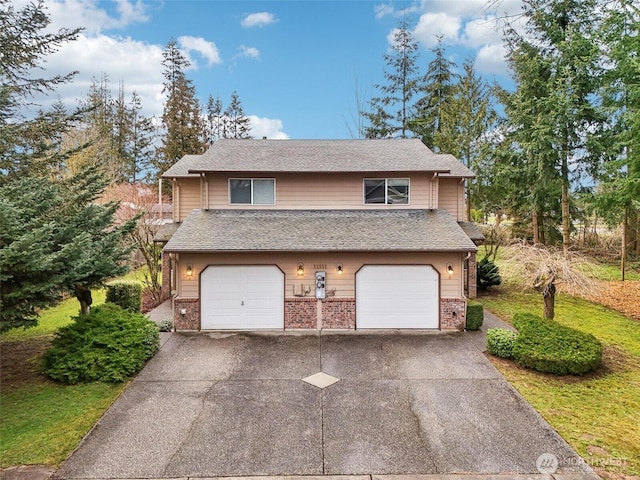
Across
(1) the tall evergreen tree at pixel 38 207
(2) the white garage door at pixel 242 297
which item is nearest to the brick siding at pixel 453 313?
(2) the white garage door at pixel 242 297

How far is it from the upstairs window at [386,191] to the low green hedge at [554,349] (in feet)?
20.2

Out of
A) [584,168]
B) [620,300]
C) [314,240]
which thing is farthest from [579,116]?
[314,240]

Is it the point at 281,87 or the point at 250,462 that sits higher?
the point at 281,87

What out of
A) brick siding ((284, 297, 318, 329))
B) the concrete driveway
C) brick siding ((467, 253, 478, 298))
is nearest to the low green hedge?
the concrete driveway

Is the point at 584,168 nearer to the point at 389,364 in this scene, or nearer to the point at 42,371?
the point at 389,364

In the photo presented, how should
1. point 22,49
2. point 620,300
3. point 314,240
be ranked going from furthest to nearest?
point 620,300 → point 314,240 → point 22,49

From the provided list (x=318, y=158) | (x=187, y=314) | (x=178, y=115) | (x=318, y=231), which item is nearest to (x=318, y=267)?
(x=318, y=231)

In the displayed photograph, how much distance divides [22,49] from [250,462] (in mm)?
13555

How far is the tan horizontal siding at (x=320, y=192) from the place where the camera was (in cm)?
1353

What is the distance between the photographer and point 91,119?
82.6 ft

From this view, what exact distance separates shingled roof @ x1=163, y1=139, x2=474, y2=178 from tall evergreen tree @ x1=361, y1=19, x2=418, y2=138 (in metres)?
11.2

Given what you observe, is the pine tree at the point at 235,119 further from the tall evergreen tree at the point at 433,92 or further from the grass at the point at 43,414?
the grass at the point at 43,414

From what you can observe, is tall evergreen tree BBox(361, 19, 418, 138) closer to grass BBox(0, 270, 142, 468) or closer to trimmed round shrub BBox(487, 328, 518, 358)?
trimmed round shrub BBox(487, 328, 518, 358)

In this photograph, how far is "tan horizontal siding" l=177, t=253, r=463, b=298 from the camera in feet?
38.5
